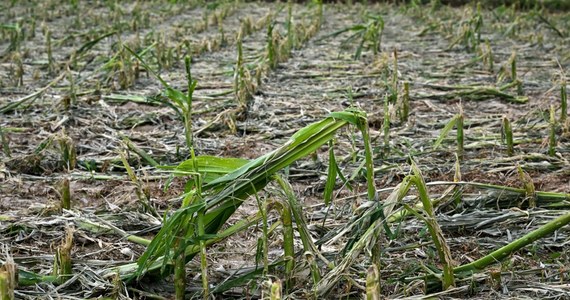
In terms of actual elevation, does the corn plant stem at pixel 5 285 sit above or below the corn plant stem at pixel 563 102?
above

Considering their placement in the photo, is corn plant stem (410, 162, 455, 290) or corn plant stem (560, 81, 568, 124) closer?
corn plant stem (410, 162, 455, 290)

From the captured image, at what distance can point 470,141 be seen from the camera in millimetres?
3254

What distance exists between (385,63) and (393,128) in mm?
726

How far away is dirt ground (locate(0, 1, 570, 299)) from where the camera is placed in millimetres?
1997

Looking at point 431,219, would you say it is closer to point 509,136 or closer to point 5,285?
point 5,285

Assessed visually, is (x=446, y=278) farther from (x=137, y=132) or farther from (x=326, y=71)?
(x=326, y=71)

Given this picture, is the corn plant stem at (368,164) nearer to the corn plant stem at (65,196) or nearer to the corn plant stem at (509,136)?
the corn plant stem at (65,196)

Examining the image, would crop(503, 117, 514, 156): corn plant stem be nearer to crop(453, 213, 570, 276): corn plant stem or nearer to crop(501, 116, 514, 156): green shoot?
crop(501, 116, 514, 156): green shoot

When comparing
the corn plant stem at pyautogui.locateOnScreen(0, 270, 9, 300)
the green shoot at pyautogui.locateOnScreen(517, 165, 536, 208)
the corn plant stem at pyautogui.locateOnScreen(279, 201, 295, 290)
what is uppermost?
the corn plant stem at pyautogui.locateOnScreen(0, 270, 9, 300)

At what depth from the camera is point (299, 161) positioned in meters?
3.01

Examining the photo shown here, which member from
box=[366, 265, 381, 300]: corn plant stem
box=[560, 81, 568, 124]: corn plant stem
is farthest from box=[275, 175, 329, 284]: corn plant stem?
box=[560, 81, 568, 124]: corn plant stem

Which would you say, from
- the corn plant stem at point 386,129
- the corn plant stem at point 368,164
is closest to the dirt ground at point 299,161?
the corn plant stem at point 386,129

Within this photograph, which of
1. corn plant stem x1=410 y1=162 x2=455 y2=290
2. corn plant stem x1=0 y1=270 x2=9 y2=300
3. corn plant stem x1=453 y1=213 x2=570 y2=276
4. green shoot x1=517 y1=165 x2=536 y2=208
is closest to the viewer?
corn plant stem x1=0 y1=270 x2=9 y2=300

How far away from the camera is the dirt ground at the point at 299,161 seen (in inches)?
78.6
